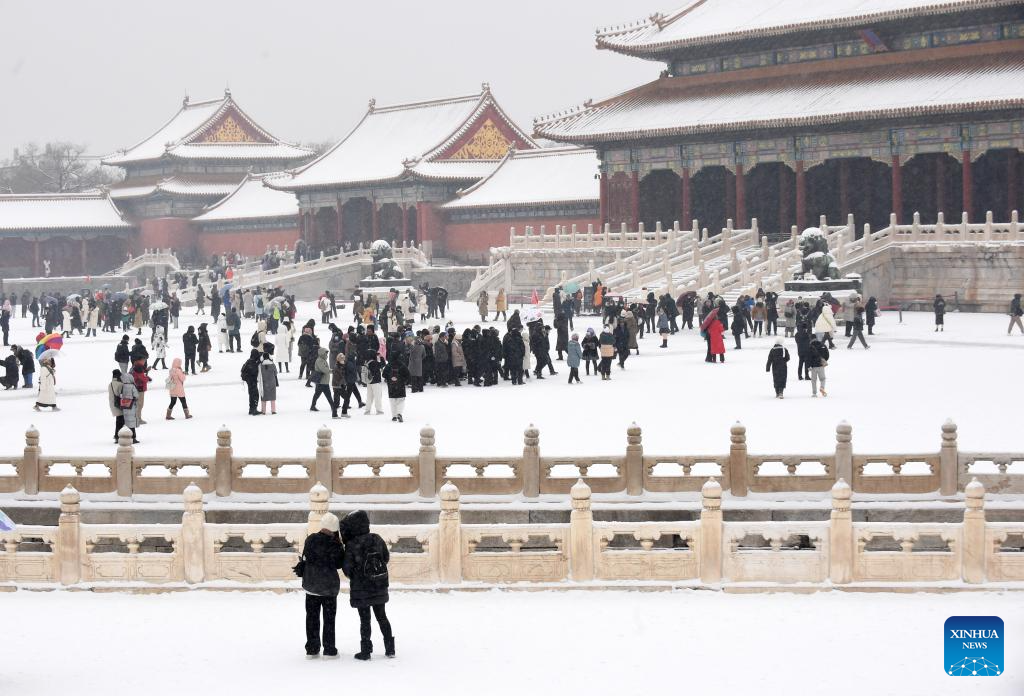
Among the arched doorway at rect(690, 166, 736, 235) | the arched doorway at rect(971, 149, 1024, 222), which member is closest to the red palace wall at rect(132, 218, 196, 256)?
the arched doorway at rect(690, 166, 736, 235)

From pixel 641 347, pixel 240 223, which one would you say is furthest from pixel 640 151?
pixel 240 223

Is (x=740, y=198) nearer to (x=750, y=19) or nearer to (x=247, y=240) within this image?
(x=750, y=19)

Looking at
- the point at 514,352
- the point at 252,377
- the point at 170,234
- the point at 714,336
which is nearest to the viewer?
the point at 252,377

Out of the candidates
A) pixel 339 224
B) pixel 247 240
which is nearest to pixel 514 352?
pixel 339 224

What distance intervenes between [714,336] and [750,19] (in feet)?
88.3

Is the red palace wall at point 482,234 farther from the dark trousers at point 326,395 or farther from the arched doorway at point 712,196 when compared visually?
the dark trousers at point 326,395

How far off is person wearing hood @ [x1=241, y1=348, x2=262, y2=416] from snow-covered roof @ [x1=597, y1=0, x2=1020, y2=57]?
31.0 metres

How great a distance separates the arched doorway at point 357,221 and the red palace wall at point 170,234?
11693 mm

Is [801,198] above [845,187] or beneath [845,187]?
beneath

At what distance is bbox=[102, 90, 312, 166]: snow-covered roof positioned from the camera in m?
87.5

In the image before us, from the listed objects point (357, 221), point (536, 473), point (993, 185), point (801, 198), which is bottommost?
point (536, 473)

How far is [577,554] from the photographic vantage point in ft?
52.0

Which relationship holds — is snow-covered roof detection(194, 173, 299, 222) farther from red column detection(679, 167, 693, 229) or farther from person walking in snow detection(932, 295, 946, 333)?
person walking in snow detection(932, 295, 946, 333)

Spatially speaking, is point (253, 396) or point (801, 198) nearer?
point (253, 396)
